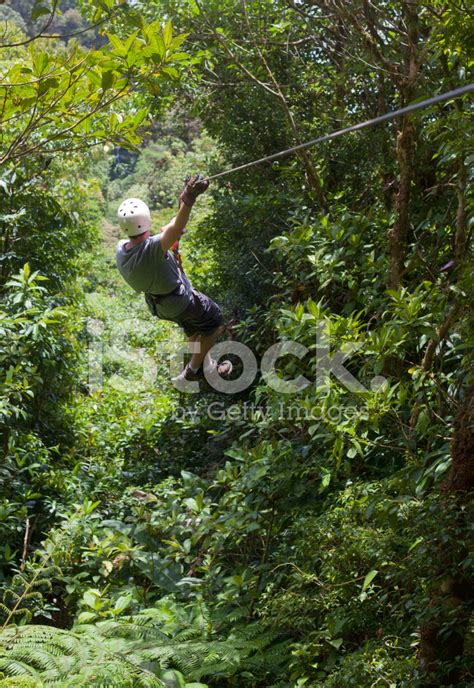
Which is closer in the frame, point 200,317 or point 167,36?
point 167,36

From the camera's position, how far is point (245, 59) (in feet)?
23.0

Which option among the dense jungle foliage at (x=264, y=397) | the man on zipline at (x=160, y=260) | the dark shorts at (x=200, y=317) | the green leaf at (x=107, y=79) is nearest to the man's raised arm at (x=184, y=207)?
the man on zipline at (x=160, y=260)

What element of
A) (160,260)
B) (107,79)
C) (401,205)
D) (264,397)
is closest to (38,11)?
(107,79)

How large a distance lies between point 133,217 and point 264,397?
5.92ft

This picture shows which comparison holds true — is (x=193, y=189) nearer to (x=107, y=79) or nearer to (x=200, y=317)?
(x=200, y=317)

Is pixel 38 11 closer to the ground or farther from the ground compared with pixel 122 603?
farther from the ground

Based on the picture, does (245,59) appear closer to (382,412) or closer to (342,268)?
(342,268)

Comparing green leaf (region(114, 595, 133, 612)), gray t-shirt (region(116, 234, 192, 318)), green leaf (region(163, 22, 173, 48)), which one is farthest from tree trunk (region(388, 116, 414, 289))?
green leaf (region(114, 595, 133, 612))

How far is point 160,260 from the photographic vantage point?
4.85 m

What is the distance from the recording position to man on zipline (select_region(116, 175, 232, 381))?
4543 mm

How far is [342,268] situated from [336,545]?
1.85m

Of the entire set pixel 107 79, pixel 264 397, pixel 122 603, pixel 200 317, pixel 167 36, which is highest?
pixel 167 36

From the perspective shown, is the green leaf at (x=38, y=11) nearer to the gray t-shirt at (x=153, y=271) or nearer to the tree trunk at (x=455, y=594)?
the tree trunk at (x=455, y=594)

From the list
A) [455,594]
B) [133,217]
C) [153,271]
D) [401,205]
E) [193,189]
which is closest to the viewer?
[455,594]
